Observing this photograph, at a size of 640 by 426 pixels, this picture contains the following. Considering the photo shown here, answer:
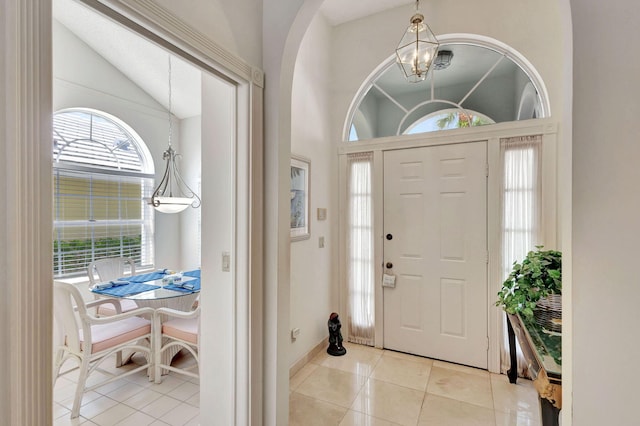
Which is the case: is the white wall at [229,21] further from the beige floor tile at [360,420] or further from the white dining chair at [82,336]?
the beige floor tile at [360,420]

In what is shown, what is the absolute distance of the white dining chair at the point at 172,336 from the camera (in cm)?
232

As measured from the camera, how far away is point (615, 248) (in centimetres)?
90

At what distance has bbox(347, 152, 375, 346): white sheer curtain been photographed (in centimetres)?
309

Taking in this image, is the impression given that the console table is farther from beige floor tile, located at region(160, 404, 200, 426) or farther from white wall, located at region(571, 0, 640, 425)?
beige floor tile, located at region(160, 404, 200, 426)

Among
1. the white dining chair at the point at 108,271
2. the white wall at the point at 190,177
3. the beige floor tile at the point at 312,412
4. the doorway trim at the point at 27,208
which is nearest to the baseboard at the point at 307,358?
the beige floor tile at the point at 312,412

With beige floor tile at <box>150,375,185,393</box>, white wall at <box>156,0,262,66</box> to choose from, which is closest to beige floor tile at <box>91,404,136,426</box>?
beige floor tile at <box>150,375,185,393</box>

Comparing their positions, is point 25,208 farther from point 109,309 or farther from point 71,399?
point 109,309

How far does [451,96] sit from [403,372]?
255 centimetres

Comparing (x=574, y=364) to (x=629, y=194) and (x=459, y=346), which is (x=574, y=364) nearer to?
(x=629, y=194)

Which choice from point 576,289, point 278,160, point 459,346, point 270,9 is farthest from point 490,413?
point 270,9

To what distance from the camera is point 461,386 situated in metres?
2.39

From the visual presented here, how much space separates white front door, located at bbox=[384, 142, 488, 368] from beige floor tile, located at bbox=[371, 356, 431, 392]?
7.2 inches

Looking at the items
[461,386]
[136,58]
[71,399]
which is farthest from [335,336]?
[136,58]

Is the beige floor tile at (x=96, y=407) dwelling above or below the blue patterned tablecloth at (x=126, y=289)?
below
